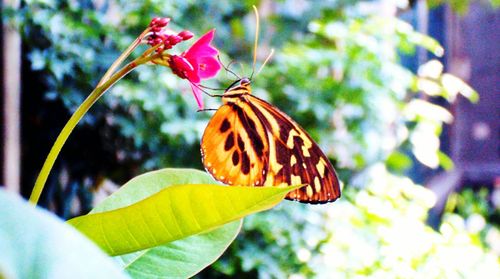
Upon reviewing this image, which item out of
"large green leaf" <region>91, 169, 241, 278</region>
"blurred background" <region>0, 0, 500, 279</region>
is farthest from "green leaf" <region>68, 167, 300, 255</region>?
"blurred background" <region>0, 0, 500, 279</region>

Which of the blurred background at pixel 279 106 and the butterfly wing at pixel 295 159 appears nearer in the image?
the butterfly wing at pixel 295 159

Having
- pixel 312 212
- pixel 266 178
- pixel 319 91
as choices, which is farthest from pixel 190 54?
pixel 319 91

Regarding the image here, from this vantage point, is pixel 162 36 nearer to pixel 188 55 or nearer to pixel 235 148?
pixel 188 55

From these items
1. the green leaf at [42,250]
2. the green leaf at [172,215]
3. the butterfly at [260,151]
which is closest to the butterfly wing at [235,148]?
the butterfly at [260,151]

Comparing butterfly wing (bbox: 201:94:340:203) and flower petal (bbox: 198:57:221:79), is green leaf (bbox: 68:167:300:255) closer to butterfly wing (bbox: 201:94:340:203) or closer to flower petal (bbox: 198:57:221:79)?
flower petal (bbox: 198:57:221:79)

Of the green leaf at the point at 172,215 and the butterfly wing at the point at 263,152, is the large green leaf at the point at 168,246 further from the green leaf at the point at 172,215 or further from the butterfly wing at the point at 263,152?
the butterfly wing at the point at 263,152

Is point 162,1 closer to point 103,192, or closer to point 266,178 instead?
point 103,192

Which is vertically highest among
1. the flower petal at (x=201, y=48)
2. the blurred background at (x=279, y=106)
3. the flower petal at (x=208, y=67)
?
the flower petal at (x=201, y=48)
